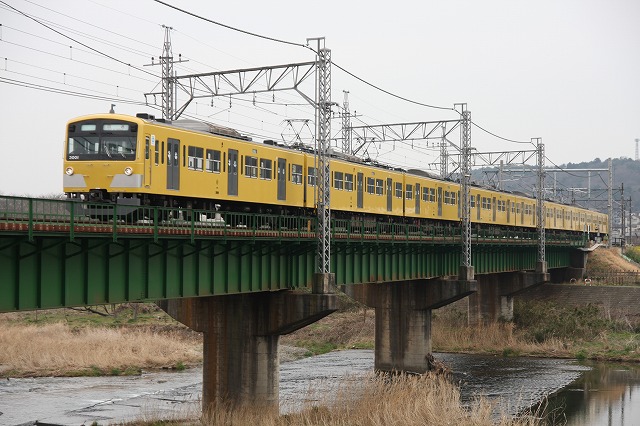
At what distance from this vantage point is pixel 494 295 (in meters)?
68.5

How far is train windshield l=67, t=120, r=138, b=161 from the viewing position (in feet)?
92.2

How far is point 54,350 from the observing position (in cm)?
5181

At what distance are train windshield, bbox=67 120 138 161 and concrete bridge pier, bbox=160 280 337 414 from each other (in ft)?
27.4

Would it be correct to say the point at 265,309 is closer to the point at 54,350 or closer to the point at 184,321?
the point at 184,321

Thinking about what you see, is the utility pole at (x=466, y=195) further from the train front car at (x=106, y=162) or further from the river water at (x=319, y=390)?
the train front car at (x=106, y=162)

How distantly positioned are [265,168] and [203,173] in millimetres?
4630

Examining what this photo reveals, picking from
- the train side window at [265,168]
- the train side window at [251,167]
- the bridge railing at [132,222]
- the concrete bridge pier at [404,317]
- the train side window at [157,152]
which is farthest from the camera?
the concrete bridge pier at [404,317]

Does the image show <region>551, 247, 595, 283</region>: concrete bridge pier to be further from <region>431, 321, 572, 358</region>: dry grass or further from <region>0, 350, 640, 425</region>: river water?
<region>0, 350, 640, 425</region>: river water

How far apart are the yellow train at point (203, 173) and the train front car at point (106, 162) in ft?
0.11

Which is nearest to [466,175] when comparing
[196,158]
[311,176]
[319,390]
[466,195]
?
[466,195]

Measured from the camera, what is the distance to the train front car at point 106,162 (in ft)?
91.2

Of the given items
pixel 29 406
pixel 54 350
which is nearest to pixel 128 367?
pixel 54 350

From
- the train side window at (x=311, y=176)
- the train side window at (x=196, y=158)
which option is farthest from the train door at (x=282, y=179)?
the train side window at (x=196, y=158)

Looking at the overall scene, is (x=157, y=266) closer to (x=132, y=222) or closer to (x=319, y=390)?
(x=132, y=222)
